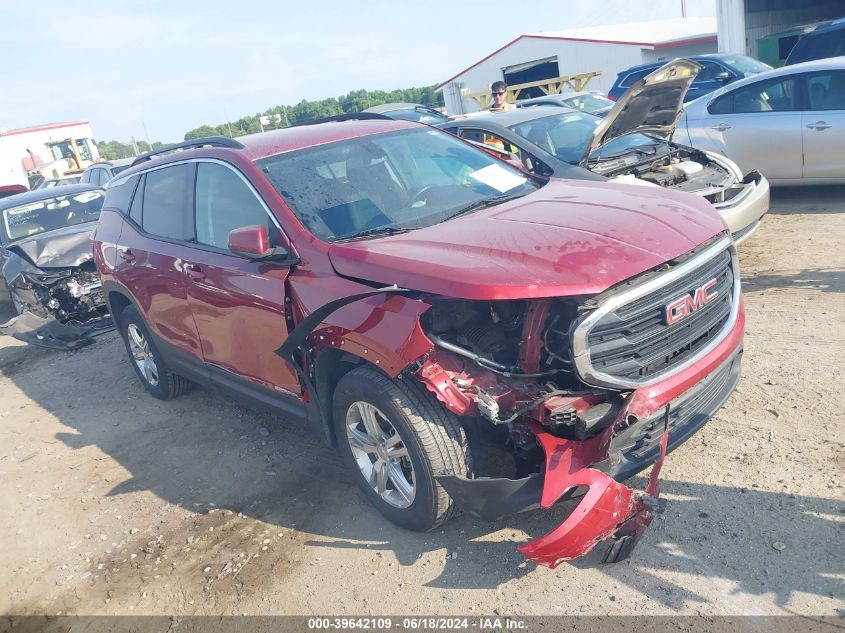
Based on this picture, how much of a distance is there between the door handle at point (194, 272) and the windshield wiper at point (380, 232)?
1.26 m

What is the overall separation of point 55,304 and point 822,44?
12.5 m

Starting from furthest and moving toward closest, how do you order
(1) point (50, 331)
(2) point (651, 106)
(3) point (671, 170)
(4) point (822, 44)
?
(4) point (822, 44)
(1) point (50, 331)
(3) point (671, 170)
(2) point (651, 106)

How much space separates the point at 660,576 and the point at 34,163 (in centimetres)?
4020

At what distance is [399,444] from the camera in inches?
135

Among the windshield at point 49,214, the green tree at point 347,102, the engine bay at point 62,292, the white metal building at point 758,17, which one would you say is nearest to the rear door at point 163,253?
the engine bay at point 62,292

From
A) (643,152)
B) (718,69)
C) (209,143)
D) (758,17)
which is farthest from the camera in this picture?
(758,17)

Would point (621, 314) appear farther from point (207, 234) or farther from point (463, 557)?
point (207, 234)

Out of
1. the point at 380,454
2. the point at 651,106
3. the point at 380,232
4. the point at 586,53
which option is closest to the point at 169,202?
the point at 380,232

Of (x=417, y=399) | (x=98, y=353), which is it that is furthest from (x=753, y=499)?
(x=98, y=353)

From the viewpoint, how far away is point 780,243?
274 inches

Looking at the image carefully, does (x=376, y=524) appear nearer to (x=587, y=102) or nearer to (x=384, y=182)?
(x=384, y=182)

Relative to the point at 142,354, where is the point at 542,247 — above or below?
above

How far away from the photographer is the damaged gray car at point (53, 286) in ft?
27.6

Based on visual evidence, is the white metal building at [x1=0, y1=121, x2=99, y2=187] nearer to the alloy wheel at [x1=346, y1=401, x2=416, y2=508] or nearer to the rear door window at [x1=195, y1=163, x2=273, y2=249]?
the rear door window at [x1=195, y1=163, x2=273, y2=249]
